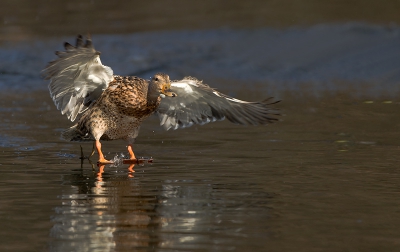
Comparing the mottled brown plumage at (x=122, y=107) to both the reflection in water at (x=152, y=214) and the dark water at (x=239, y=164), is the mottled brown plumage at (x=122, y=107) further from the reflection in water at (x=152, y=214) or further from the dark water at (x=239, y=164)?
the reflection in water at (x=152, y=214)

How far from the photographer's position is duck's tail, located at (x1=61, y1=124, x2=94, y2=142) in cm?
1028

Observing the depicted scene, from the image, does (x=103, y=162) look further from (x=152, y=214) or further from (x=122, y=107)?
(x=152, y=214)

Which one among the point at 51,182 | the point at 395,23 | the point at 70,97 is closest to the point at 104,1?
the point at 395,23

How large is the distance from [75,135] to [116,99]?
36.3 inches

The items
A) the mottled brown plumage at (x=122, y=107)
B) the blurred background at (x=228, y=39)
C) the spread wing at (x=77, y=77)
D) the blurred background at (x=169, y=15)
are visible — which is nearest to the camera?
the spread wing at (x=77, y=77)

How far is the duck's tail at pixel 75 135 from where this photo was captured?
10.3 meters

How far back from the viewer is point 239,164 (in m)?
9.44

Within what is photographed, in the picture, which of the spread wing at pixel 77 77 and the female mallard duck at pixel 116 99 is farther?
the female mallard duck at pixel 116 99

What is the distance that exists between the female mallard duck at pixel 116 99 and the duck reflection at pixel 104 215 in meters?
1.15

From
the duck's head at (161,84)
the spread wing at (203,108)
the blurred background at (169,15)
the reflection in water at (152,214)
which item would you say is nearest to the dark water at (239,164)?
the reflection in water at (152,214)

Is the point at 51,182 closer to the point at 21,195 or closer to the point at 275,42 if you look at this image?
the point at 21,195

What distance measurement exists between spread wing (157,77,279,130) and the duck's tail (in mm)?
1054

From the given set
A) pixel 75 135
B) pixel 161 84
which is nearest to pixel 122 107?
pixel 161 84

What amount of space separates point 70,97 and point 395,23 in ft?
41.0
